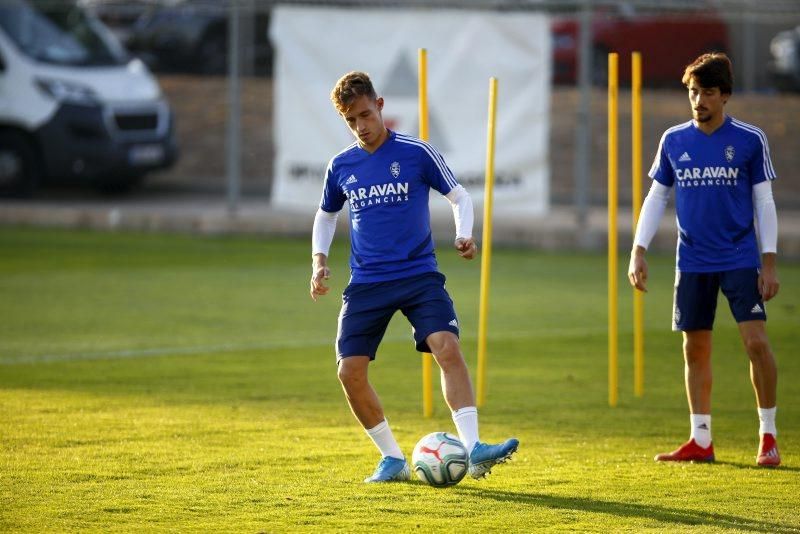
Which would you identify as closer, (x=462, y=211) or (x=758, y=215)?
(x=462, y=211)

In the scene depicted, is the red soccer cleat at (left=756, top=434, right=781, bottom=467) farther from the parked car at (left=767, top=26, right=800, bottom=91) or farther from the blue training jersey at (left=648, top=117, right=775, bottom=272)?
the parked car at (left=767, top=26, right=800, bottom=91)

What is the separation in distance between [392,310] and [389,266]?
0.66 ft

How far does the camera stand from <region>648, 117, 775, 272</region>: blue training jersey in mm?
7402

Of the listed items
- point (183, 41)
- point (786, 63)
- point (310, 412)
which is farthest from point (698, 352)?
point (183, 41)

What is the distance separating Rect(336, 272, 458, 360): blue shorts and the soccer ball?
1.37 feet

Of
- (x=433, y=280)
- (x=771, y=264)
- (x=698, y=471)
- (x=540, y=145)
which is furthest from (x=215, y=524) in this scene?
(x=540, y=145)

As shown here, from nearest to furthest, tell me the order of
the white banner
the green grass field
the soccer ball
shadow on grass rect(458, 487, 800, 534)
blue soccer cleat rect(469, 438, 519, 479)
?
1. shadow on grass rect(458, 487, 800, 534)
2. the green grass field
3. blue soccer cleat rect(469, 438, 519, 479)
4. the soccer ball
5. the white banner

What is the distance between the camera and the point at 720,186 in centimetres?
744

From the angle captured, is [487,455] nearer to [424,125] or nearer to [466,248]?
[466,248]

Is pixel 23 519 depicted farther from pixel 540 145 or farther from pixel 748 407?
pixel 540 145

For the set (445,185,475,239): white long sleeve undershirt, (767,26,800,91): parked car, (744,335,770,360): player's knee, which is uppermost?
(767,26,800,91): parked car

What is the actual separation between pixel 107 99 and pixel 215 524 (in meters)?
15.2

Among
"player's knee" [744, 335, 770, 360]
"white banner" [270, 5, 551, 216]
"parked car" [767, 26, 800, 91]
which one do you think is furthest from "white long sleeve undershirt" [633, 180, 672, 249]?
"parked car" [767, 26, 800, 91]

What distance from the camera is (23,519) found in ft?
20.4
